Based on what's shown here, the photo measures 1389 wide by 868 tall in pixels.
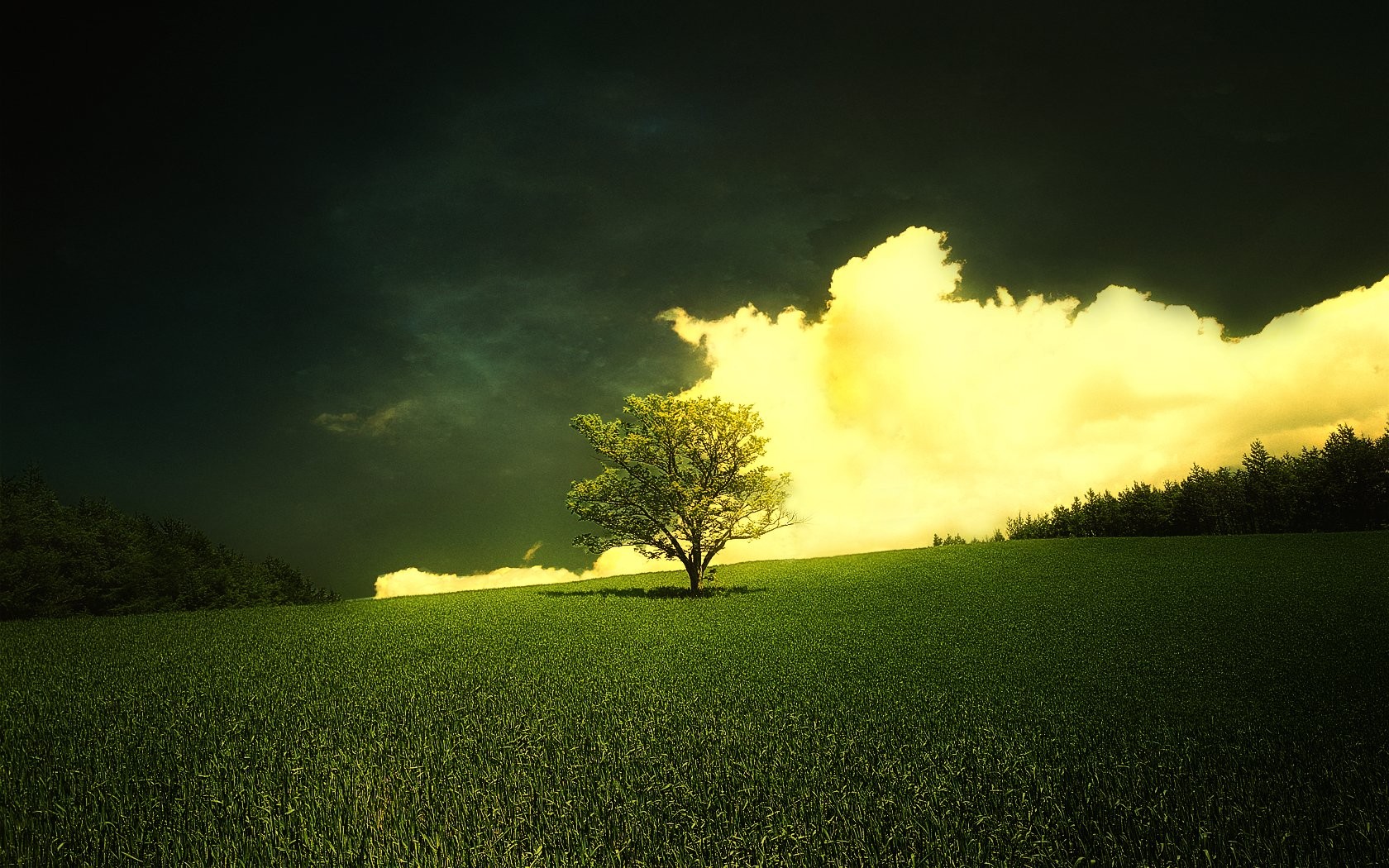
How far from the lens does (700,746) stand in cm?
941

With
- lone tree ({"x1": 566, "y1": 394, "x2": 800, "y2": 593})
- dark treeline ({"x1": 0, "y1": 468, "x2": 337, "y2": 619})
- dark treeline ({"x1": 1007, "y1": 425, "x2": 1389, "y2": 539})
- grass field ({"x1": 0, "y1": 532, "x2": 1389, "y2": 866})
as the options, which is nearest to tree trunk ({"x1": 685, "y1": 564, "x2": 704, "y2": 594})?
lone tree ({"x1": 566, "y1": 394, "x2": 800, "y2": 593})

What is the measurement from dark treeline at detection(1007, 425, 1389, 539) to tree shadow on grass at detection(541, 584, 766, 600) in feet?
251

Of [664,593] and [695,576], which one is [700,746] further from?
[664,593]

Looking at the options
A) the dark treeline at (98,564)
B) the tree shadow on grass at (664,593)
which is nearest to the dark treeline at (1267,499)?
the tree shadow on grass at (664,593)

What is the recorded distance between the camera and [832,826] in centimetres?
651

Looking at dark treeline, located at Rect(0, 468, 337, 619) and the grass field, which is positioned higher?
dark treeline, located at Rect(0, 468, 337, 619)

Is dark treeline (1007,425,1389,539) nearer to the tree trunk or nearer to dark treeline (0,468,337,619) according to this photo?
the tree trunk

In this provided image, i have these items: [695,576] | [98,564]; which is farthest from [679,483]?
[98,564]

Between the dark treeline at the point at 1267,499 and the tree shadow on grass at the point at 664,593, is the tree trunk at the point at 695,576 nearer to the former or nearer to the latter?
the tree shadow on grass at the point at 664,593

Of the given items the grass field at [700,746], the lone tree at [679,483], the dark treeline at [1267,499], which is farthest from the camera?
the dark treeline at [1267,499]

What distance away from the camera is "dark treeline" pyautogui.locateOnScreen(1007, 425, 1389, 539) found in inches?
3029

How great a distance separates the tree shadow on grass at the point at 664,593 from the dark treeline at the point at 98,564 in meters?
29.2

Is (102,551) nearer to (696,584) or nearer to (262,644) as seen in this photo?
(262,644)

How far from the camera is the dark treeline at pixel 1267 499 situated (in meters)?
76.9
